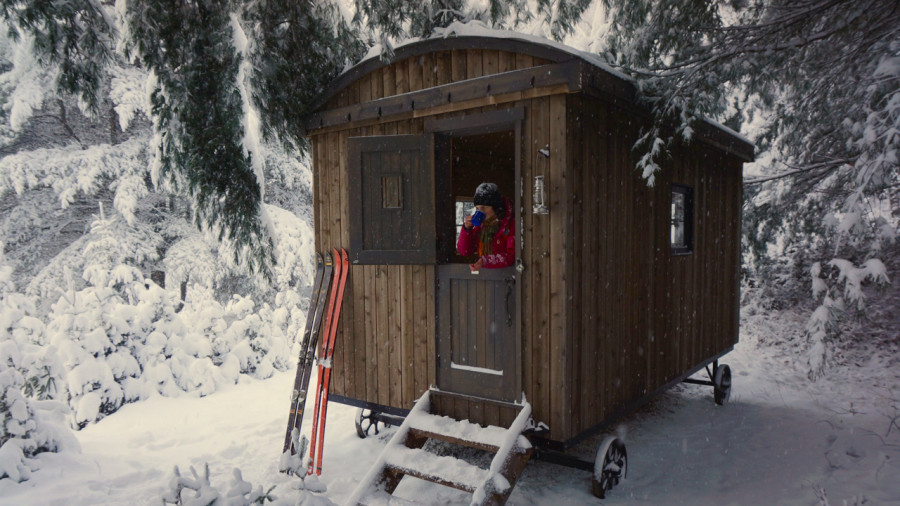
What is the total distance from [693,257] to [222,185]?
4.99 metres

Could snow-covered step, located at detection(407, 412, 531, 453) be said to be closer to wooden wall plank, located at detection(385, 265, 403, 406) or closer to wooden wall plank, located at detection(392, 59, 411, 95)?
wooden wall plank, located at detection(385, 265, 403, 406)

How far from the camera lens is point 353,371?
5.08 metres

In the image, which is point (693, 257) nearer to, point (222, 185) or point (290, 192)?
point (222, 185)

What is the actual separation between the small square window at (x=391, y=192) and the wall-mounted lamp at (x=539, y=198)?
3.99 feet

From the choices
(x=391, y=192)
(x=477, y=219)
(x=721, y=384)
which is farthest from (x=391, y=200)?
(x=721, y=384)

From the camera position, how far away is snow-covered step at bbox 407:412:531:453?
12.8 feet

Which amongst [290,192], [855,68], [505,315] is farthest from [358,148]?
[290,192]

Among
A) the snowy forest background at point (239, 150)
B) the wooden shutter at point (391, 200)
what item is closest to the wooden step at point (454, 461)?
the wooden shutter at point (391, 200)

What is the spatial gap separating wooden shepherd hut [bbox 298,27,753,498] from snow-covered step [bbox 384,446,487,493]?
55cm

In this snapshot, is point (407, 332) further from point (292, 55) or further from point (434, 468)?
point (292, 55)

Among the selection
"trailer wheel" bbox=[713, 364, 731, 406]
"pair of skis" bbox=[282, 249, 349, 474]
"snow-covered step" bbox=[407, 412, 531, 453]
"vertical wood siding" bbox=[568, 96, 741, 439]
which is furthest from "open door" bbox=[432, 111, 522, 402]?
"trailer wheel" bbox=[713, 364, 731, 406]

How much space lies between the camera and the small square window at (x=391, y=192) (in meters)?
4.52

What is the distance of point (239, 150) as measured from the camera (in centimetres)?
476

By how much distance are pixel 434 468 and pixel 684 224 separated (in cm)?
408
